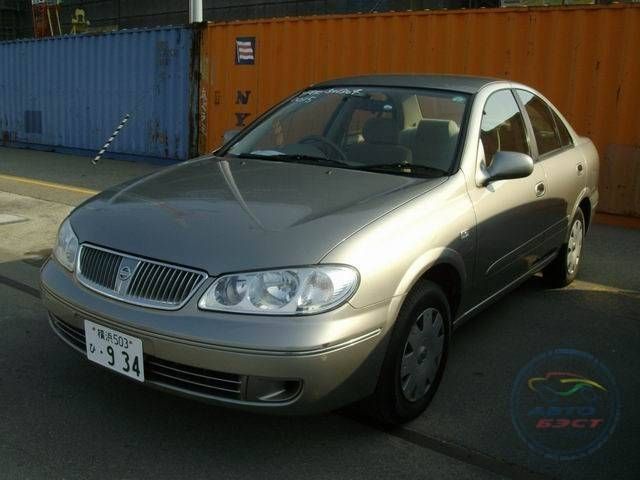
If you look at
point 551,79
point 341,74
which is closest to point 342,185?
point 551,79

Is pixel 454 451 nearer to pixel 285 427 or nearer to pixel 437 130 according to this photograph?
pixel 285 427

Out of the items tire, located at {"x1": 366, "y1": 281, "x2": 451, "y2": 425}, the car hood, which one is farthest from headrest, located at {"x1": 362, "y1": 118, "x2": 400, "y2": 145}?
tire, located at {"x1": 366, "y1": 281, "x2": 451, "y2": 425}

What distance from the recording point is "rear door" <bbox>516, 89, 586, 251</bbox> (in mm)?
4422

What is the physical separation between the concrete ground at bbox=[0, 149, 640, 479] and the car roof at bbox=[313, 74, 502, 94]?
1483 mm

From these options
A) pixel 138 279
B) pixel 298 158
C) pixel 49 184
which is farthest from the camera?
pixel 49 184

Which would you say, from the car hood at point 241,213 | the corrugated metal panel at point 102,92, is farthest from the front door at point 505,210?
the corrugated metal panel at point 102,92

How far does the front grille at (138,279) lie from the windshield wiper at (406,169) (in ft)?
4.26

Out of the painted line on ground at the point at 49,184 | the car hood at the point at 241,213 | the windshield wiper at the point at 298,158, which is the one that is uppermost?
the windshield wiper at the point at 298,158

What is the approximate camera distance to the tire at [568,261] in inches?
196

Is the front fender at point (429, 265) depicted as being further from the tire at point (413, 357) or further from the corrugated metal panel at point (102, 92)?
the corrugated metal panel at point (102, 92)

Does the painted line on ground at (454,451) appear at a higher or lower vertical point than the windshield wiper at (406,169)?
lower

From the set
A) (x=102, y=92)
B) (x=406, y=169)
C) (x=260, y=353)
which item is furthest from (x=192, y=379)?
(x=102, y=92)

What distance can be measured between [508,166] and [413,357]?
3.77 ft

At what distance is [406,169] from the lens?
3.50 metres
